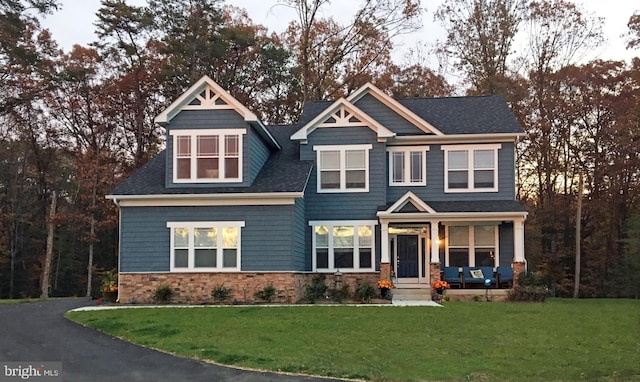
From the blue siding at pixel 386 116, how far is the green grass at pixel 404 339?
7922mm

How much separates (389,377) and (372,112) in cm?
1656

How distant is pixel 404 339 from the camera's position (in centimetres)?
1418

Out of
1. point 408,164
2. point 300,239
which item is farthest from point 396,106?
point 300,239

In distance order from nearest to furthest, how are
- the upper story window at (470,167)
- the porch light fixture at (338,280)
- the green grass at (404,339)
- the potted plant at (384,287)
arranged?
the green grass at (404,339), the potted plant at (384,287), the porch light fixture at (338,280), the upper story window at (470,167)

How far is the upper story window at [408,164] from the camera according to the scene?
25938 millimetres

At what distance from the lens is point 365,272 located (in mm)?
24859

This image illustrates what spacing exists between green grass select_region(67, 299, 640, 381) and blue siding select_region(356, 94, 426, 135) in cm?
792

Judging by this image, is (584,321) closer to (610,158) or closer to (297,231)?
(297,231)

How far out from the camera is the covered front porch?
24.0 meters

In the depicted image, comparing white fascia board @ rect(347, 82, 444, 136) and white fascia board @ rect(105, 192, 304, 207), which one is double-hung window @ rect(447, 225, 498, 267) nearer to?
white fascia board @ rect(347, 82, 444, 136)

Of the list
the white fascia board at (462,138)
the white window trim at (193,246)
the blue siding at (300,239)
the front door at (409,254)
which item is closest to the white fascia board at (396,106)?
the white fascia board at (462,138)

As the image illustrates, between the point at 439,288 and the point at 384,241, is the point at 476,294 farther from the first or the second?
the point at 384,241

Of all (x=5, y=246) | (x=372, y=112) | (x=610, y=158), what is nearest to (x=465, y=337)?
(x=372, y=112)

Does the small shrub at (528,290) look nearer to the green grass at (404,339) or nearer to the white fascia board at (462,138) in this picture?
the green grass at (404,339)
